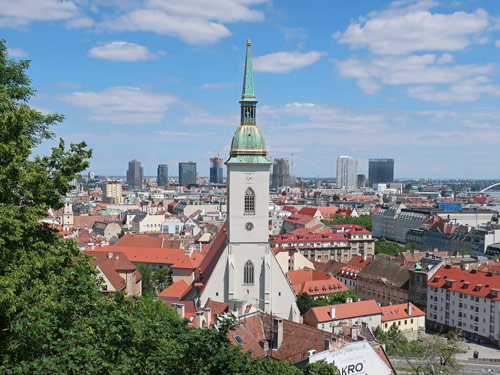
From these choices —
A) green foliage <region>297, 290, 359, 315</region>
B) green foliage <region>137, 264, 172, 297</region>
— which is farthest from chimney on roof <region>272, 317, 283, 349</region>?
green foliage <region>137, 264, 172, 297</region>

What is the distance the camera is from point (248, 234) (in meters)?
42.8

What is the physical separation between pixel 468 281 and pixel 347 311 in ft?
63.0

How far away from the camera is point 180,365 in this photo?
44.1ft

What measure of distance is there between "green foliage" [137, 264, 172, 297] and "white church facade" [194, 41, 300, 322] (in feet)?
62.1

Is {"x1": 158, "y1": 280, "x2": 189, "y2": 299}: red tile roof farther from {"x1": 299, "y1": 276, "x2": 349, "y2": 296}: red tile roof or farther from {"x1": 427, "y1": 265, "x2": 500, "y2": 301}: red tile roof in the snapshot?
{"x1": 427, "y1": 265, "x2": 500, "y2": 301}: red tile roof

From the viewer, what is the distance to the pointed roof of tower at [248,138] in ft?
139

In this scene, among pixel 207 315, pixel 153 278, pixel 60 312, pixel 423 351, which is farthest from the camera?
pixel 153 278

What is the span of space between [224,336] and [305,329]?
19592 millimetres

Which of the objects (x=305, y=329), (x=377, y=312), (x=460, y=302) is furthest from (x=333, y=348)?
(x=460, y=302)

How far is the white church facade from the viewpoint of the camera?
42.3 meters

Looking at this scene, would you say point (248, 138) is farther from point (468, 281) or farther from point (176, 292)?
point (468, 281)

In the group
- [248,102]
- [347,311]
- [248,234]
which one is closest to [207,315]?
[248,234]

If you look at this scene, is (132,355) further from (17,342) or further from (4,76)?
(4,76)

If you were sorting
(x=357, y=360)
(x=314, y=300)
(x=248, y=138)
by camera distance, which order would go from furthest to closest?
(x=314, y=300)
(x=248, y=138)
(x=357, y=360)
